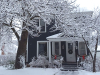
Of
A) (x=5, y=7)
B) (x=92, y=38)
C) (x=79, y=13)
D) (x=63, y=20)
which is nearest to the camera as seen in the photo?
(x=5, y=7)

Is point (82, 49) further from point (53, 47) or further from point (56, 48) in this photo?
point (53, 47)

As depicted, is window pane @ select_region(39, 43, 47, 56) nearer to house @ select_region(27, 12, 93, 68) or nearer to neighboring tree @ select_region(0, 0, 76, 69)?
house @ select_region(27, 12, 93, 68)

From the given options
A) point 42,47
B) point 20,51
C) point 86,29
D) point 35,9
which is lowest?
point 42,47

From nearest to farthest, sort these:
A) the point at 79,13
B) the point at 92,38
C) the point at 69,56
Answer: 1. the point at 92,38
2. the point at 79,13
3. the point at 69,56

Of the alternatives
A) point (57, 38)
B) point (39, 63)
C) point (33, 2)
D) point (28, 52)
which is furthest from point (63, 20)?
point (28, 52)

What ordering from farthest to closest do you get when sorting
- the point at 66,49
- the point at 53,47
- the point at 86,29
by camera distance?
the point at 53,47
the point at 66,49
the point at 86,29

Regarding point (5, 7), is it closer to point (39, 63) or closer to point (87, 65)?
point (39, 63)

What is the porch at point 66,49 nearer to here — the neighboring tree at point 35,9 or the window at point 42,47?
the window at point 42,47

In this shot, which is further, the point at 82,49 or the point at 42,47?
the point at 42,47

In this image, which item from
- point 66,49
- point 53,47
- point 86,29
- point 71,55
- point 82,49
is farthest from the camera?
point 53,47

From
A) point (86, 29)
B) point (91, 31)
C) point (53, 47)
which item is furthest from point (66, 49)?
point (86, 29)

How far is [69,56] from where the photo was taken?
1432 centimetres

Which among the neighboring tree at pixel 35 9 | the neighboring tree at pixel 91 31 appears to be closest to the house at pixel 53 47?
the neighboring tree at pixel 91 31

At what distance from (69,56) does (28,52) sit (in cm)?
463
